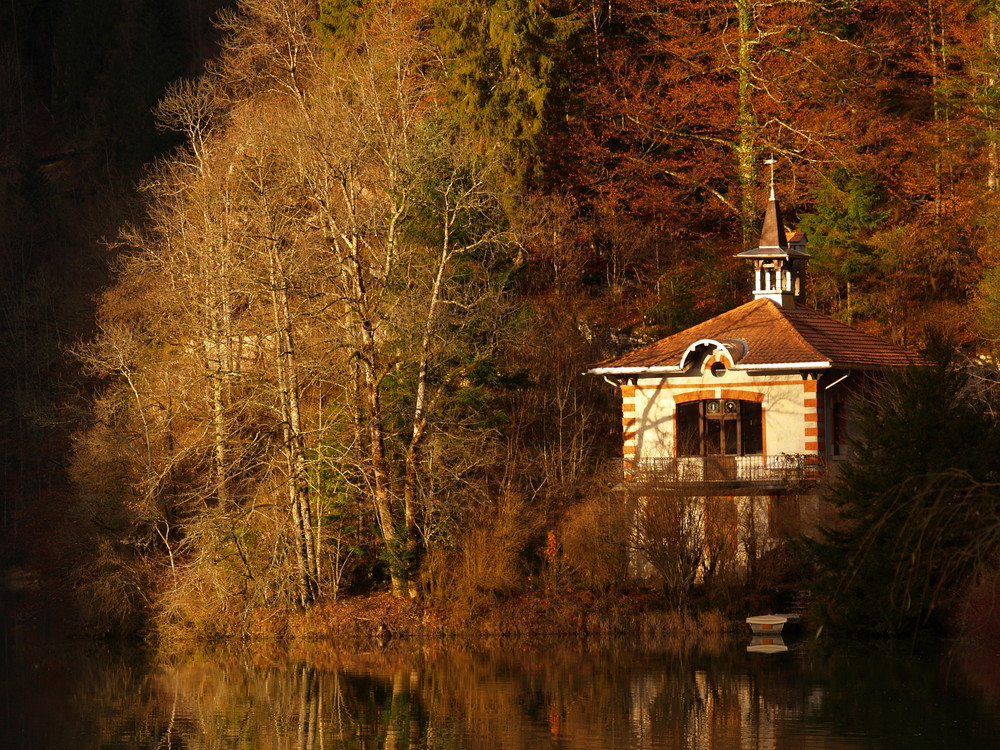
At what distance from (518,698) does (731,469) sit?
1212 cm

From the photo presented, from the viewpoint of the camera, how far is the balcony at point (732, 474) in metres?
35.9

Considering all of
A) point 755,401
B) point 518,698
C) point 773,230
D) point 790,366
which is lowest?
point 518,698

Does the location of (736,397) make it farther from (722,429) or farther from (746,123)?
(746,123)

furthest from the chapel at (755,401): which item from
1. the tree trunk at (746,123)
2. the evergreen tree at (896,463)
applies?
the tree trunk at (746,123)

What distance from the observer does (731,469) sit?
37.0 m

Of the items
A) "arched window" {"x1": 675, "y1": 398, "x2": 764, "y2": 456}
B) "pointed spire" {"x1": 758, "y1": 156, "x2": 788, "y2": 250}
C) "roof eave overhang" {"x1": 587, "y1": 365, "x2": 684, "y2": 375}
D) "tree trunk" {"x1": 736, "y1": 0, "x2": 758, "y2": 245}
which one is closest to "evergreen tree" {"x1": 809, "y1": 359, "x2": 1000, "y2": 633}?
"arched window" {"x1": 675, "y1": 398, "x2": 764, "y2": 456}

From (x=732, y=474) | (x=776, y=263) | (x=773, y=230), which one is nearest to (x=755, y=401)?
(x=732, y=474)

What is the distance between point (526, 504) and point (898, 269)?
15862 millimetres

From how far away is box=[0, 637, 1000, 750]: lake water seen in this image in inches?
910

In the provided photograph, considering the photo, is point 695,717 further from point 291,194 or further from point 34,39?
point 34,39

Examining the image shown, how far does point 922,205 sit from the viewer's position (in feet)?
157

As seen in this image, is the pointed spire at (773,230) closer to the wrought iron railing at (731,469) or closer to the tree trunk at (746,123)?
the tree trunk at (746,123)

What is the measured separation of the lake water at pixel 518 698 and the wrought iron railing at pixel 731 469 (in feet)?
15.2

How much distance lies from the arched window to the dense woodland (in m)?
3.02
